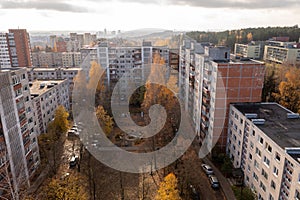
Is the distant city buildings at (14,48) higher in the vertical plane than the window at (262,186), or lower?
higher

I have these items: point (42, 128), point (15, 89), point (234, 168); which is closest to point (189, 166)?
point (234, 168)

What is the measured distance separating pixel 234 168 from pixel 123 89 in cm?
1894

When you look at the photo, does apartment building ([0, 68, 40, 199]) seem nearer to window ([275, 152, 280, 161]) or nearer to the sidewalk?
the sidewalk

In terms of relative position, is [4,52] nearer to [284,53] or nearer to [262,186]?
[262,186]

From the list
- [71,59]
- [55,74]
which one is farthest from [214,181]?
[71,59]

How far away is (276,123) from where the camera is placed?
41.9ft

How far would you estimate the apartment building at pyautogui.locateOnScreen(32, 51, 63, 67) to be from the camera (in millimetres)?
50875

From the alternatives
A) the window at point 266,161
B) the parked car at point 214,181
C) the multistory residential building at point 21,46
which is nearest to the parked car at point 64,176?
the parked car at point 214,181

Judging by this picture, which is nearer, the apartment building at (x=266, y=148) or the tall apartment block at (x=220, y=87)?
the apartment building at (x=266, y=148)

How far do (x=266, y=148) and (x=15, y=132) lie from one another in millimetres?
12685

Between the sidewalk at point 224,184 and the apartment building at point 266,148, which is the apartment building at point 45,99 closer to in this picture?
the sidewalk at point 224,184

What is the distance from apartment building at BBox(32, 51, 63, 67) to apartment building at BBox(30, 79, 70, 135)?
29.2 m

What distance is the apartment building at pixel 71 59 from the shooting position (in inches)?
1905

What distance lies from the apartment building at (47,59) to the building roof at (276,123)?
4519 centimetres
